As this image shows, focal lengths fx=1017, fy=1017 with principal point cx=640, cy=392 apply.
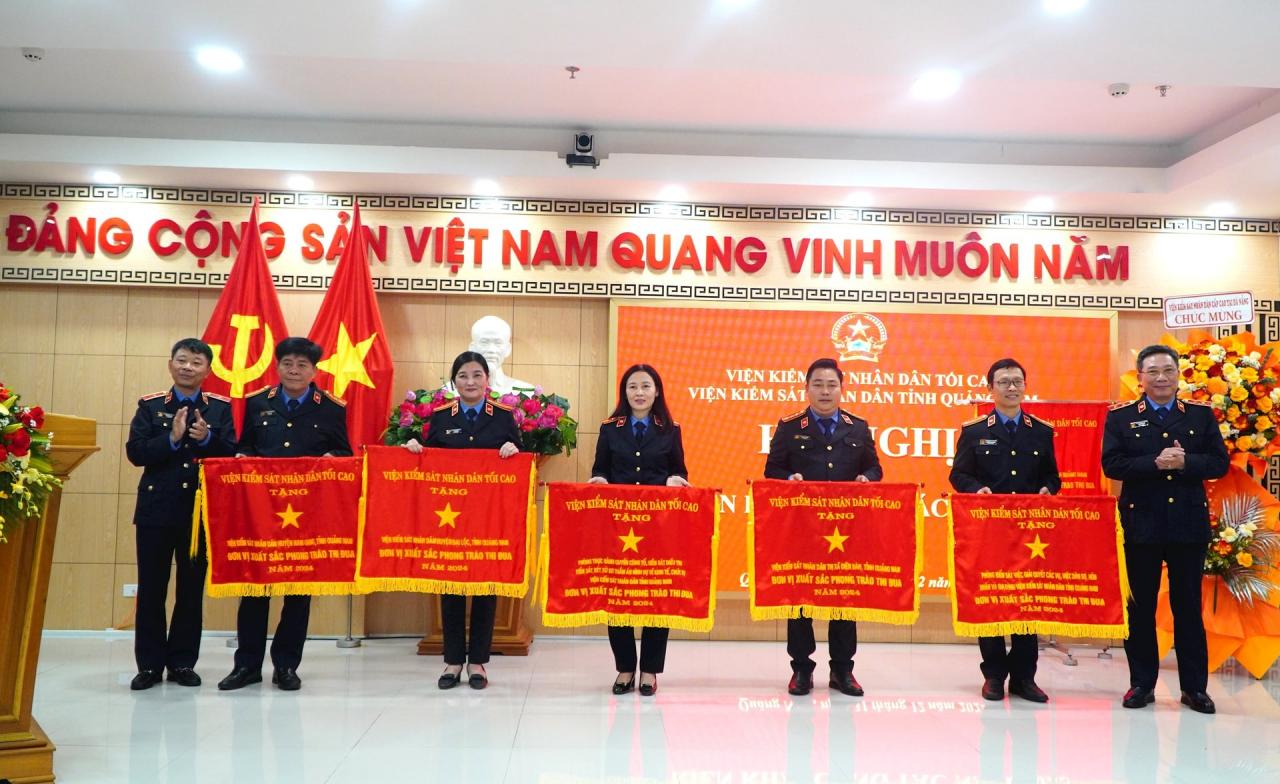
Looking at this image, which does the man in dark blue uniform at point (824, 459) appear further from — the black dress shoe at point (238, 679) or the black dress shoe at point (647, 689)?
the black dress shoe at point (238, 679)

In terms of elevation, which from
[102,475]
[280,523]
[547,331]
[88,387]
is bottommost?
[280,523]

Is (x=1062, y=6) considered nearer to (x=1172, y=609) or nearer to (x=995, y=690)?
(x=1172, y=609)

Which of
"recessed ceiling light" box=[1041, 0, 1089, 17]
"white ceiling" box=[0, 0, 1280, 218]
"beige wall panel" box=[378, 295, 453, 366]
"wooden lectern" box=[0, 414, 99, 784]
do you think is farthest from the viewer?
"beige wall panel" box=[378, 295, 453, 366]

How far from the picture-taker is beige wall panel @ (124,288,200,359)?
6578 mm

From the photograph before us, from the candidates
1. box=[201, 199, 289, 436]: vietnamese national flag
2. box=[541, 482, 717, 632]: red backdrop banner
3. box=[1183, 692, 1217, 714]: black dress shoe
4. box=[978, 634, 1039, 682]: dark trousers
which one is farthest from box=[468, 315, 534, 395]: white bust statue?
box=[1183, 692, 1217, 714]: black dress shoe

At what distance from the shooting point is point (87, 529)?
21.2 ft

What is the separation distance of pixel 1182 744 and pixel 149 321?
6.17 m

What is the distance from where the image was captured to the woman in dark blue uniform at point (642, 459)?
4.64 meters

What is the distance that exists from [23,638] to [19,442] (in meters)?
0.72

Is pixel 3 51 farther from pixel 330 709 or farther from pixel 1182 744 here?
pixel 1182 744

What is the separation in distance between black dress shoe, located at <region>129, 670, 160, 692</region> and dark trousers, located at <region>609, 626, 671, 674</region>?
209 cm

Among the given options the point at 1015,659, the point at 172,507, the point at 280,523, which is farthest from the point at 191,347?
the point at 1015,659

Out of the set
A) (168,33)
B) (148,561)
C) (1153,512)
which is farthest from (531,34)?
(1153,512)

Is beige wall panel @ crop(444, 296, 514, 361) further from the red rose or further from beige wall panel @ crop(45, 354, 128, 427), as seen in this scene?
the red rose
